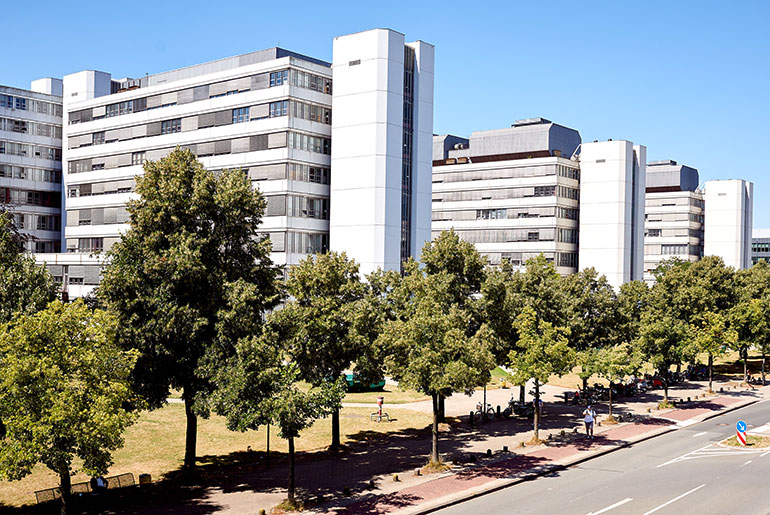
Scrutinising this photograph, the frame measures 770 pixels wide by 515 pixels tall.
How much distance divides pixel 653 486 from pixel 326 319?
16.6 m

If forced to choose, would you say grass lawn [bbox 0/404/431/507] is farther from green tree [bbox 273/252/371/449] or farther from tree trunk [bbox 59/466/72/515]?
green tree [bbox 273/252/371/449]

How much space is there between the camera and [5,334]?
71.3ft

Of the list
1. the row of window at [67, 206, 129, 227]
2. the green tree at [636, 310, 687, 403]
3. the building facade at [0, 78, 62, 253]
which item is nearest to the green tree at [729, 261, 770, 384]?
the green tree at [636, 310, 687, 403]

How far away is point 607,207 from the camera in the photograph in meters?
105

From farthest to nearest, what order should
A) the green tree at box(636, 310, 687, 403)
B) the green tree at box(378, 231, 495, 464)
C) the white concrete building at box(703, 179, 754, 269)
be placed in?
1. the white concrete building at box(703, 179, 754, 269)
2. the green tree at box(636, 310, 687, 403)
3. the green tree at box(378, 231, 495, 464)

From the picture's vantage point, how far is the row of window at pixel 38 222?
96575mm

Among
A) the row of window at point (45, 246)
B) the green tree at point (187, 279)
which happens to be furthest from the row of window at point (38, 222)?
the green tree at point (187, 279)

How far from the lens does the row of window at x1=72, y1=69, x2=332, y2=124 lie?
7150cm

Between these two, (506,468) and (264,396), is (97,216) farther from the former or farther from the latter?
(506,468)

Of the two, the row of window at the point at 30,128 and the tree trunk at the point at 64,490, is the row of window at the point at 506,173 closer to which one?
the row of window at the point at 30,128

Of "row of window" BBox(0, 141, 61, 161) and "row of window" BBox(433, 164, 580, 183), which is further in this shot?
"row of window" BBox(433, 164, 580, 183)

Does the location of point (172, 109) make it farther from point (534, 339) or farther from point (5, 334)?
point (5, 334)

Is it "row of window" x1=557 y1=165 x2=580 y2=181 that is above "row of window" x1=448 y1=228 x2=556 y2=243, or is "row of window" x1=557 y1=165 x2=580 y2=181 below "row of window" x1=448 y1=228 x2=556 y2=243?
above

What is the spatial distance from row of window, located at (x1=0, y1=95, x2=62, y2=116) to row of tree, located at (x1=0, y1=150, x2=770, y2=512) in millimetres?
75018
